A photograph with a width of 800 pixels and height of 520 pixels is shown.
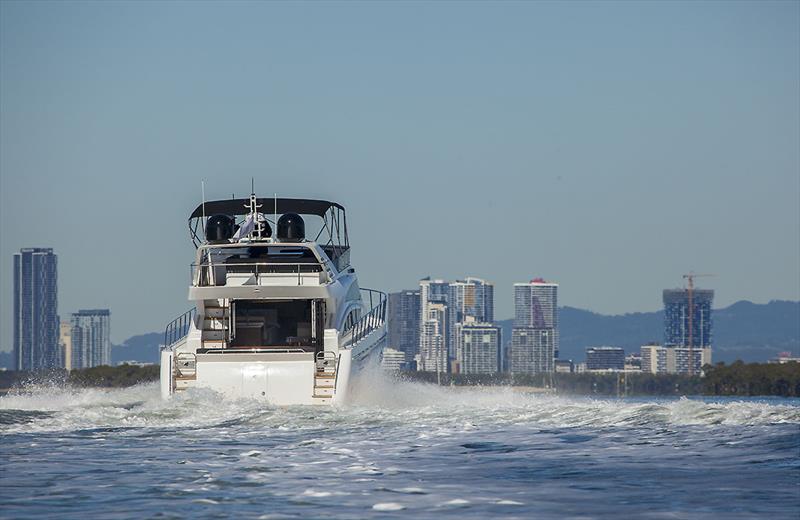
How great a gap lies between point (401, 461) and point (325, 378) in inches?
407

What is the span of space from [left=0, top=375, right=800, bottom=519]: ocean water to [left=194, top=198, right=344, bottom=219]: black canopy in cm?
953

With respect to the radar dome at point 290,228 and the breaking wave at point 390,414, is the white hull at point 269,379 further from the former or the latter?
the radar dome at point 290,228

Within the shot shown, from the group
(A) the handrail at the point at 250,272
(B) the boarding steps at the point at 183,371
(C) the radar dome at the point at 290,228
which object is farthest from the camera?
(C) the radar dome at the point at 290,228

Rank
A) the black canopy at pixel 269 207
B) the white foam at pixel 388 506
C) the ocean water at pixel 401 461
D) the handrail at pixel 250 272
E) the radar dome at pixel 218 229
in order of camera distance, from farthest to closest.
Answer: the black canopy at pixel 269 207, the radar dome at pixel 218 229, the handrail at pixel 250 272, the ocean water at pixel 401 461, the white foam at pixel 388 506

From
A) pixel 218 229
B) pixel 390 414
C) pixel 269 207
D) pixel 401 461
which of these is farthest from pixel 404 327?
pixel 401 461

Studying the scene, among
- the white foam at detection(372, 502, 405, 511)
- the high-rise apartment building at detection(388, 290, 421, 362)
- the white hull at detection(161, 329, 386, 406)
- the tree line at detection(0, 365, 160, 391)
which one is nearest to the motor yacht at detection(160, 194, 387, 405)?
the white hull at detection(161, 329, 386, 406)

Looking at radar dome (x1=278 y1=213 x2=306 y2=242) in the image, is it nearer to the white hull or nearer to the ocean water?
the white hull

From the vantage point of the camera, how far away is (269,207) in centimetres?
3862

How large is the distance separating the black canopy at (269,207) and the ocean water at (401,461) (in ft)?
31.3

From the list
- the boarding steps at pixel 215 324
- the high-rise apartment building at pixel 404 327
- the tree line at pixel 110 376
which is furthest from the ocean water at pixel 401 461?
the high-rise apartment building at pixel 404 327

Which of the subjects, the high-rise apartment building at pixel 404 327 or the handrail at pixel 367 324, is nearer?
the handrail at pixel 367 324

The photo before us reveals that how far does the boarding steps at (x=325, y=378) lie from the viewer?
98.0 feet

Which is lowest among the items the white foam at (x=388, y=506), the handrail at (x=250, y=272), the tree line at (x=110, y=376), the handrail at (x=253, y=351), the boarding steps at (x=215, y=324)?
the tree line at (x=110, y=376)

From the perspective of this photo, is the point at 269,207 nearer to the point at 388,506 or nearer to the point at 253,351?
the point at 253,351
